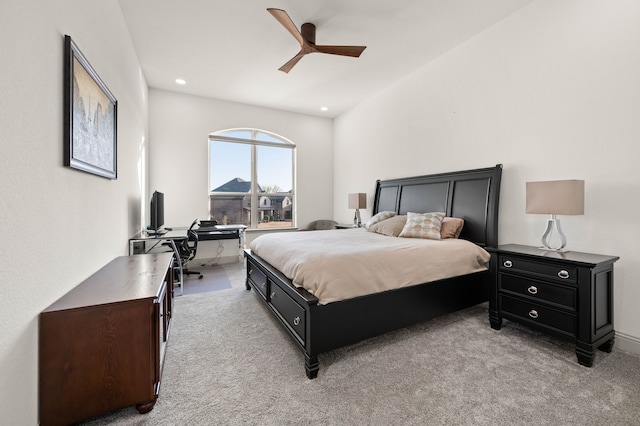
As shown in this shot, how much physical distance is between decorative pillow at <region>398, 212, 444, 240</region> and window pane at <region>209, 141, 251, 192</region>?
3.57 meters

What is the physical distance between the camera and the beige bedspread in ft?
6.36

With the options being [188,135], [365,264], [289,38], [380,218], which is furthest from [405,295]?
[188,135]

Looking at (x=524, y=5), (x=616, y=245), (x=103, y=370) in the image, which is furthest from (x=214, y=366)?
(x=524, y=5)

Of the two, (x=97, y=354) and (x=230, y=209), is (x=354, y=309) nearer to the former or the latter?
(x=97, y=354)

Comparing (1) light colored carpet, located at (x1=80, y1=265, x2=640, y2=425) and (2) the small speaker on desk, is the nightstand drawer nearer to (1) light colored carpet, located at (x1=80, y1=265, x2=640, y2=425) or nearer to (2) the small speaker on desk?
(1) light colored carpet, located at (x1=80, y1=265, x2=640, y2=425)

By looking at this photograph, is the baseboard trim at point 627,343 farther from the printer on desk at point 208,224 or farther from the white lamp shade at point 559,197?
the printer on desk at point 208,224

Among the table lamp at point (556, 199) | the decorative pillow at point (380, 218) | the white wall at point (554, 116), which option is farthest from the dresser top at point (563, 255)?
the decorative pillow at point (380, 218)

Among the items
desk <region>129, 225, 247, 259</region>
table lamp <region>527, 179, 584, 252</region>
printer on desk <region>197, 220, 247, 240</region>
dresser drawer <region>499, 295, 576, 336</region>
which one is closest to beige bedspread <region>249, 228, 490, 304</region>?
dresser drawer <region>499, 295, 576, 336</region>

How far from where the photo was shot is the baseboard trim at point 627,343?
2.08 m

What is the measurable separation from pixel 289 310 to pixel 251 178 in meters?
4.01

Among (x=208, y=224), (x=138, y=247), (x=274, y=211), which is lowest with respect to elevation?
(x=138, y=247)

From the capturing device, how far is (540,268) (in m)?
2.17

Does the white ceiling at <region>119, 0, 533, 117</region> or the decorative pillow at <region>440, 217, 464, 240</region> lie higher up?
the white ceiling at <region>119, 0, 533, 117</region>

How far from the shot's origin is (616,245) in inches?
86.2
